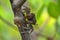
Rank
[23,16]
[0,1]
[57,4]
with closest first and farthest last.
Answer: [23,16], [57,4], [0,1]

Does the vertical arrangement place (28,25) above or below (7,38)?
above

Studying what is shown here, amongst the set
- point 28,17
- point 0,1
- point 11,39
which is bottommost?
point 11,39

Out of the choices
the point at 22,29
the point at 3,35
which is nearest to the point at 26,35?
the point at 22,29

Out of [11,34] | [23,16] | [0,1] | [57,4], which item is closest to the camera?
[23,16]

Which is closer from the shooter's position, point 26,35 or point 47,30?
point 26,35

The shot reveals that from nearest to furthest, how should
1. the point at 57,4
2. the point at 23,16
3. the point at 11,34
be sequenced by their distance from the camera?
the point at 23,16, the point at 57,4, the point at 11,34

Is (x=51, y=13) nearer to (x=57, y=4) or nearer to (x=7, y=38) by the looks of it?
(x=57, y=4)

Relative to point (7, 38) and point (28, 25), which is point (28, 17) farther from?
point (7, 38)

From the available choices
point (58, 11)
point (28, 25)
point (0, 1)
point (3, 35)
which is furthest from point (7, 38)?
point (28, 25)

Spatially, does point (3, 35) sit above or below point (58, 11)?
below
